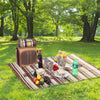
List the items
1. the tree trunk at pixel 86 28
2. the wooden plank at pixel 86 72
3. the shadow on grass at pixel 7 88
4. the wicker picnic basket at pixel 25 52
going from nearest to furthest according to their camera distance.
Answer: the shadow on grass at pixel 7 88, the wooden plank at pixel 86 72, the wicker picnic basket at pixel 25 52, the tree trunk at pixel 86 28

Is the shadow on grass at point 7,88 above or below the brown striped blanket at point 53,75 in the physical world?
below

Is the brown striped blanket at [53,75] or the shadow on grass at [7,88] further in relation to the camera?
the brown striped blanket at [53,75]

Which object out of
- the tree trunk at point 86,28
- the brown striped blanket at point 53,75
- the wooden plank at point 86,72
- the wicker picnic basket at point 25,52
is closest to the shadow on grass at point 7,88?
the brown striped blanket at point 53,75

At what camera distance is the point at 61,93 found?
353 centimetres

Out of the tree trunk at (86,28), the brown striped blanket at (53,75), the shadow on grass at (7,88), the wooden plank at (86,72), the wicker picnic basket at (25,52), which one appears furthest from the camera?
the tree trunk at (86,28)

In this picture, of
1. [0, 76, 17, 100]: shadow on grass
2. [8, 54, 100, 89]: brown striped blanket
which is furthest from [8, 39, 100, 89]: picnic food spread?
[0, 76, 17, 100]: shadow on grass

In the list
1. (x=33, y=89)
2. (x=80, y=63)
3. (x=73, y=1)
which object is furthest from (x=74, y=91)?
(x=73, y=1)

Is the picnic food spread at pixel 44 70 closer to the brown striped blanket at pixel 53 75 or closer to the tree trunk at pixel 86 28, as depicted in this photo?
the brown striped blanket at pixel 53 75

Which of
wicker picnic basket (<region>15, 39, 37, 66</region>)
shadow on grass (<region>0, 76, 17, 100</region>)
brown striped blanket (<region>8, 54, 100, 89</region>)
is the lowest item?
shadow on grass (<region>0, 76, 17, 100</region>)

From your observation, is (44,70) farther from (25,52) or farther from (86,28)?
(86,28)

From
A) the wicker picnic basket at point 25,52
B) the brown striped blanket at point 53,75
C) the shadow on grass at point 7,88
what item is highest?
the wicker picnic basket at point 25,52

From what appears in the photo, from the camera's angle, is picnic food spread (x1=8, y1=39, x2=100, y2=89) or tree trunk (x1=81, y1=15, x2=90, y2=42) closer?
picnic food spread (x1=8, y1=39, x2=100, y2=89)

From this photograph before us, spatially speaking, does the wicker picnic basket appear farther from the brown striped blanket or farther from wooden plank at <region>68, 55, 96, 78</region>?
wooden plank at <region>68, 55, 96, 78</region>

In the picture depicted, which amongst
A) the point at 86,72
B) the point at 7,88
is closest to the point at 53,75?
the point at 86,72
